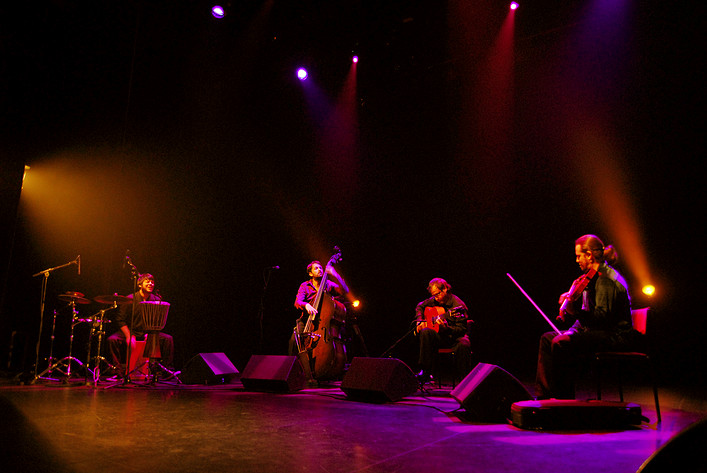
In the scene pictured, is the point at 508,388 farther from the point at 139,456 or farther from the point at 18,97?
the point at 18,97

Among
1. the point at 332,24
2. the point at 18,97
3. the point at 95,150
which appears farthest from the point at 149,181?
the point at 332,24

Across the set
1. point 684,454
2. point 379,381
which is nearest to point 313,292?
point 379,381

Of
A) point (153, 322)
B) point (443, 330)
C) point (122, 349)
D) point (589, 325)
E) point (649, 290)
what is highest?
point (649, 290)

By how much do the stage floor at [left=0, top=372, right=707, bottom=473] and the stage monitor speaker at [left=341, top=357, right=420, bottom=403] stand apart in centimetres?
12

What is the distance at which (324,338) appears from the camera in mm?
5949

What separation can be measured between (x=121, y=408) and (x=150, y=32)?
5997 millimetres

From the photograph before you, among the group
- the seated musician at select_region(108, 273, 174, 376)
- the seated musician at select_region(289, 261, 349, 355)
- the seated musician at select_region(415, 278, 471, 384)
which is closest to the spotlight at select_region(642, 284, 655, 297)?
the seated musician at select_region(415, 278, 471, 384)

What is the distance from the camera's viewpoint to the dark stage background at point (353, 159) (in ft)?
22.1

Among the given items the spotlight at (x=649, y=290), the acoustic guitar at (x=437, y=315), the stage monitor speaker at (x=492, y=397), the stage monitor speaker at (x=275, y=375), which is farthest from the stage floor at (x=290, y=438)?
the spotlight at (x=649, y=290)

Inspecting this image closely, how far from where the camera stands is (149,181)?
7.93 m

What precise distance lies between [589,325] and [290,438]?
2541 mm

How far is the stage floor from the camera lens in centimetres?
218

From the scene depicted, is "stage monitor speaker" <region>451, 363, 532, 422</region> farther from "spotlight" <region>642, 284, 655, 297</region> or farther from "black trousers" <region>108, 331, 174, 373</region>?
"black trousers" <region>108, 331, 174, 373</region>

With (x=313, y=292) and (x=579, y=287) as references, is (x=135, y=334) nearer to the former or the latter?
(x=313, y=292)
